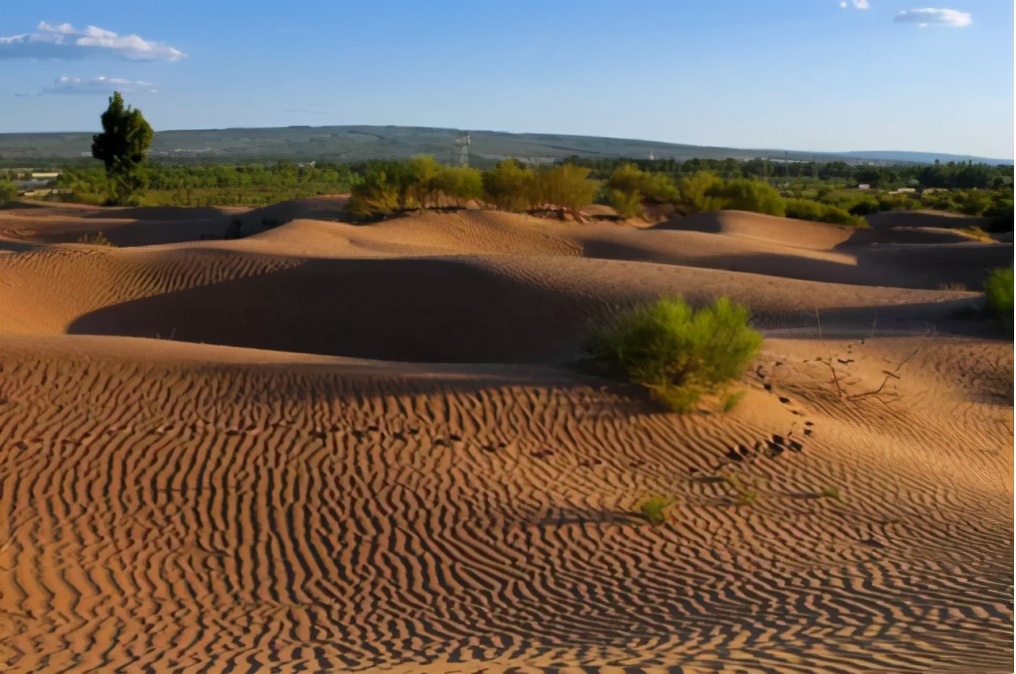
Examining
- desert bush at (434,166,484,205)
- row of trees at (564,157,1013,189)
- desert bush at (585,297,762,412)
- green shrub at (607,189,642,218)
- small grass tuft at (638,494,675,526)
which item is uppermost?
row of trees at (564,157,1013,189)

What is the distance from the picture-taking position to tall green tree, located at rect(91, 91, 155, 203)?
63.8m

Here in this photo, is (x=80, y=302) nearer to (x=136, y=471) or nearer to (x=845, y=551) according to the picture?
(x=136, y=471)

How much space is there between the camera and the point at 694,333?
1384 centimetres

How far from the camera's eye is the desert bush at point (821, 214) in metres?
50.3

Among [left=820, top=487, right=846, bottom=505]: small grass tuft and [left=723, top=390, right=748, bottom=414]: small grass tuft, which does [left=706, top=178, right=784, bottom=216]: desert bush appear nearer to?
[left=723, top=390, right=748, bottom=414]: small grass tuft

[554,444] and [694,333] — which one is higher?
[694,333]

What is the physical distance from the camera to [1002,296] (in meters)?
20.4

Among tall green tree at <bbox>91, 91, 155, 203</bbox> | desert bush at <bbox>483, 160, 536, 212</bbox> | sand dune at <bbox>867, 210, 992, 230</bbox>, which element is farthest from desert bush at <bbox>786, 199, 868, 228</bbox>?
tall green tree at <bbox>91, 91, 155, 203</bbox>

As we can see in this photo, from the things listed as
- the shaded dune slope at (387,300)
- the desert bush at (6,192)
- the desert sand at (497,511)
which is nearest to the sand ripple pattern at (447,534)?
the desert sand at (497,511)

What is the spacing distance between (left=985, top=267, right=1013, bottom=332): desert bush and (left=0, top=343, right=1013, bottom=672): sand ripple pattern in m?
7.19

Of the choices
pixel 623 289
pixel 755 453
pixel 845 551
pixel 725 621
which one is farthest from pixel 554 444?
pixel 623 289

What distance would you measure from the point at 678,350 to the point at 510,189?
29.2 meters

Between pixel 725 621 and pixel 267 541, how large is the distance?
3.90 m

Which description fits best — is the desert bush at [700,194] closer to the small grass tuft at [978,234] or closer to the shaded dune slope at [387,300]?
the small grass tuft at [978,234]
